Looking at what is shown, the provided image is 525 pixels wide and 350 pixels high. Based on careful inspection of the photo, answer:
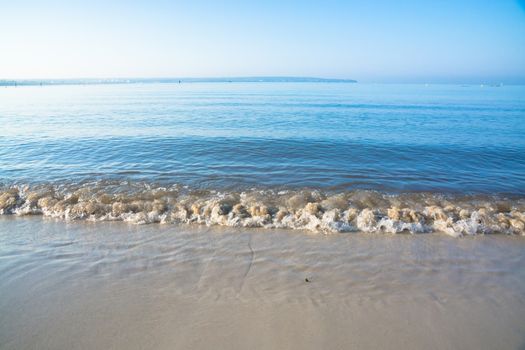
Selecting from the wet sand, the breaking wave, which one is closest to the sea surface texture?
the breaking wave

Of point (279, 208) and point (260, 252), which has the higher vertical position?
point (279, 208)

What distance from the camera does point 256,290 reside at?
5195mm

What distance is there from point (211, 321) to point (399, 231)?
549 cm

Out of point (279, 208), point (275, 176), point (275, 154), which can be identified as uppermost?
point (275, 154)

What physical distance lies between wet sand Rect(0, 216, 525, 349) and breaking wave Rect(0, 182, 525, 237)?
0.51 meters

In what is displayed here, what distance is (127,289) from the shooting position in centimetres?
523

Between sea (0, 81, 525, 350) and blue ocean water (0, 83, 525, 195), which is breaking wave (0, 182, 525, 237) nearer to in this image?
sea (0, 81, 525, 350)

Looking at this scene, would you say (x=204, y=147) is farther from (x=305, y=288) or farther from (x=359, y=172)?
(x=305, y=288)

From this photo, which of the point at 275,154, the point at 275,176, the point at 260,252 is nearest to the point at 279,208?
the point at 260,252

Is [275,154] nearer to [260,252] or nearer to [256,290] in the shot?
[260,252]

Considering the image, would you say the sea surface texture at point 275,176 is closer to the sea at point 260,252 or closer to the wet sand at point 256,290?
the sea at point 260,252

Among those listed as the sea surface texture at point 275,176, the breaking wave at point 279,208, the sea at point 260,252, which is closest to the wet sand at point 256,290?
the sea at point 260,252

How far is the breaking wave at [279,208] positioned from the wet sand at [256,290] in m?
0.51

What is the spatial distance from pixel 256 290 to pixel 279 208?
4072 millimetres
